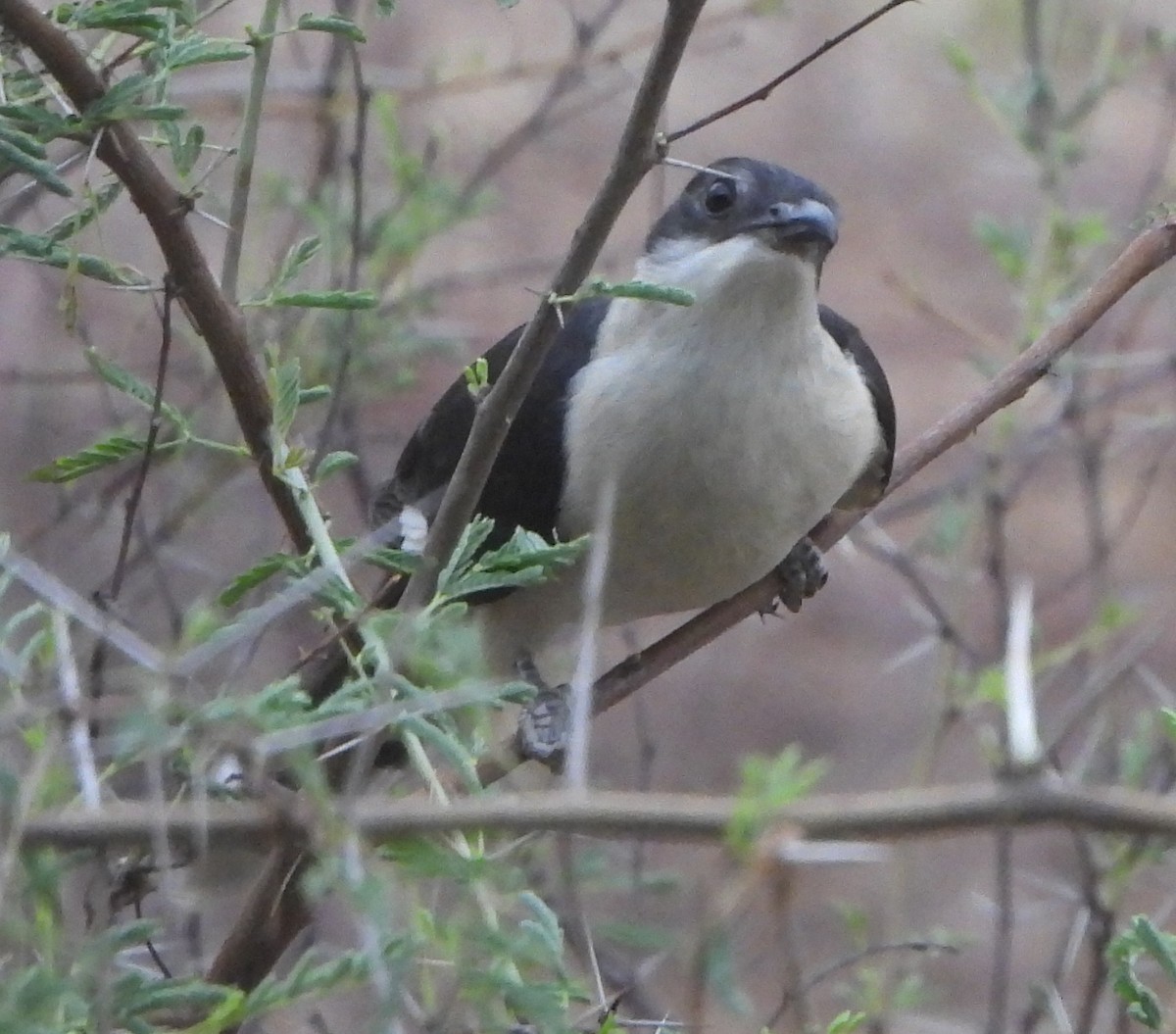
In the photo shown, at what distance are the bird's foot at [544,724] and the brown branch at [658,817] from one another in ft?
6.43

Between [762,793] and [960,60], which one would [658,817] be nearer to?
[762,793]

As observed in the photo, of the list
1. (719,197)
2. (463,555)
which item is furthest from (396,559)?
(719,197)

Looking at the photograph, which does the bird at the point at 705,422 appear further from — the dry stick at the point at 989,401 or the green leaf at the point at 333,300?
the green leaf at the point at 333,300

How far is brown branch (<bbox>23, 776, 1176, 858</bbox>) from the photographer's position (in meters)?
0.91

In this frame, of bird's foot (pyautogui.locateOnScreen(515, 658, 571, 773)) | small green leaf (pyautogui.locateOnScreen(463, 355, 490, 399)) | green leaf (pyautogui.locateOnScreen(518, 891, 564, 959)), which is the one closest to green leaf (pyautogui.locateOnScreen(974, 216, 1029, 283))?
bird's foot (pyautogui.locateOnScreen(515, 658, 571, 773))

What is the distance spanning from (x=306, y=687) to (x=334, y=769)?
0.57 ft

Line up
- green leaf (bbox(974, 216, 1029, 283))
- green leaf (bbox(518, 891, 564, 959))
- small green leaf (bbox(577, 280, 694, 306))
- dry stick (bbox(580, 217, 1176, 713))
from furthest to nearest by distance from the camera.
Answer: green leaf (bbox(974, 216, 1029, 283)) < dry stick (bbox(580, 217, 1176, 713)) < small green leaf (bbox(577, 280, 694, 306)) < green leaf (bbox(518, 891, 564, 959))

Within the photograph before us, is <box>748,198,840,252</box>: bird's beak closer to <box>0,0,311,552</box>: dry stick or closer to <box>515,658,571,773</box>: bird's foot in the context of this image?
<box>515,658,571,773</box>: bird's foot

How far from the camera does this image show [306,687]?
2395 mm

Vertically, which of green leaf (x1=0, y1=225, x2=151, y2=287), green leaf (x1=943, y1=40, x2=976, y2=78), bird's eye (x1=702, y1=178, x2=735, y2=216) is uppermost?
green leaf (x1=0, y1=225, x2=151, y2=287)

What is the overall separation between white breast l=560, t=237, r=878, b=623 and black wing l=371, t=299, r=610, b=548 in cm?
6

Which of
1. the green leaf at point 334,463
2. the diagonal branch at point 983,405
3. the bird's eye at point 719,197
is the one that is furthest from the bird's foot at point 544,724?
the green leaf at point 334,463

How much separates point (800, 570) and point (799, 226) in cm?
79

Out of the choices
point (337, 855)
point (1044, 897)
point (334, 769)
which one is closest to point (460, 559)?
point (334, 769)
